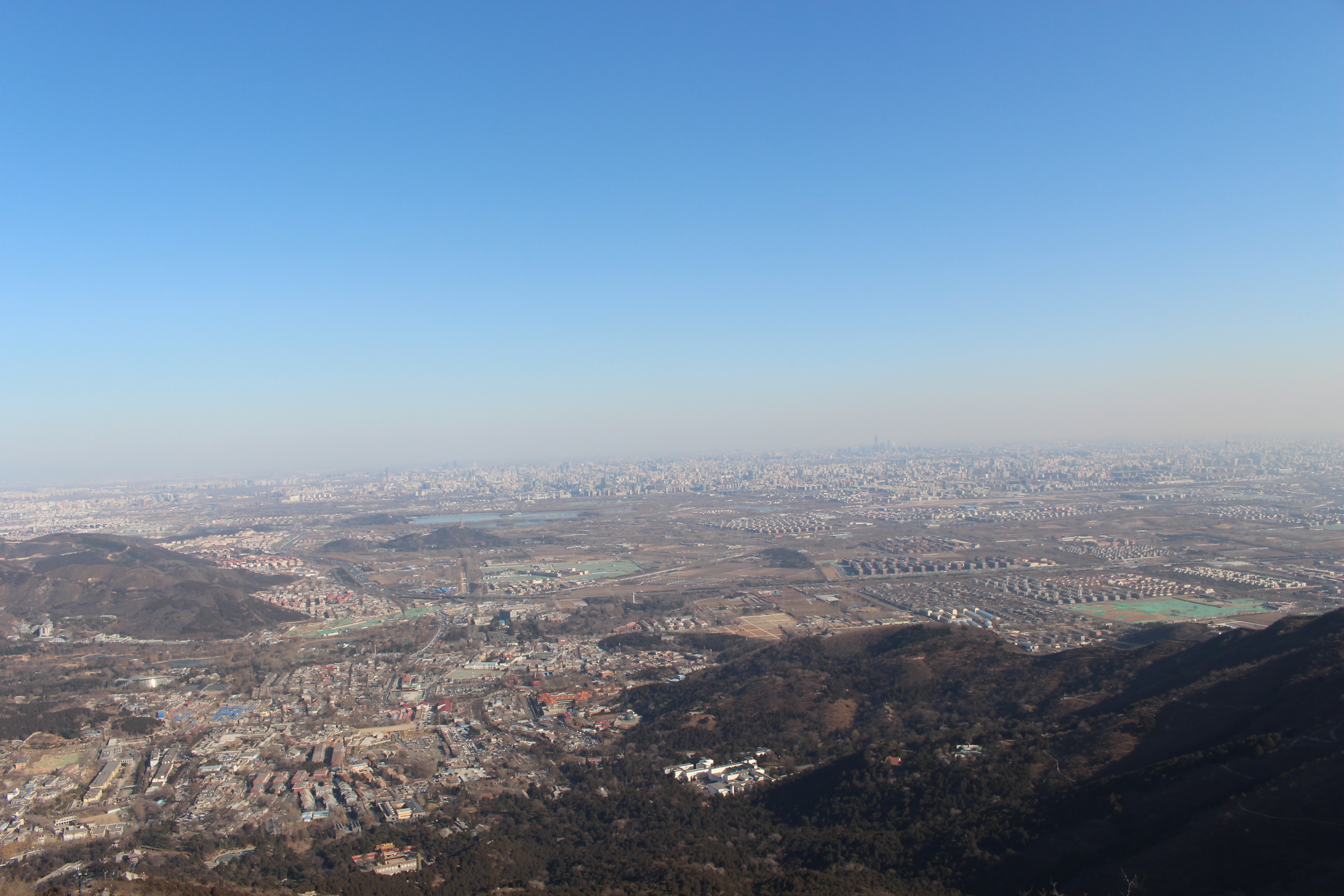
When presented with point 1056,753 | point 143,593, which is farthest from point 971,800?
point 143,593

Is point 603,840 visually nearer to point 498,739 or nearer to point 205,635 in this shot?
→ point 498,739

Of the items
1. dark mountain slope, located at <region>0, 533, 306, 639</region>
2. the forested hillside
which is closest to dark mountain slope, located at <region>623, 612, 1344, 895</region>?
the forested hillside

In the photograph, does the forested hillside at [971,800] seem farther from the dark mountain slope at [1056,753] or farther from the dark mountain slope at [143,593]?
the dark mountain slope at [143,593]

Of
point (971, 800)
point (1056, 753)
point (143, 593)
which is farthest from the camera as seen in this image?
point (143, 593)

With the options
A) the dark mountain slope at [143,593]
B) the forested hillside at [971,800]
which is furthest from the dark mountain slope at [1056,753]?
the dark mountain slope at [143,593]

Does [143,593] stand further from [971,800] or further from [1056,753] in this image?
[1056,753]

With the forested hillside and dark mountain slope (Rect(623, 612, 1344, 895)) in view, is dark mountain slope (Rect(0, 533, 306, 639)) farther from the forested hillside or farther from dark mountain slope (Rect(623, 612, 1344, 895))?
the forested hillside

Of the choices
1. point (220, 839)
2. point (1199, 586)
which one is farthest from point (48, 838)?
point (1199, 586)

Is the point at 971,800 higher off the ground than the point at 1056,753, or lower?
lower
